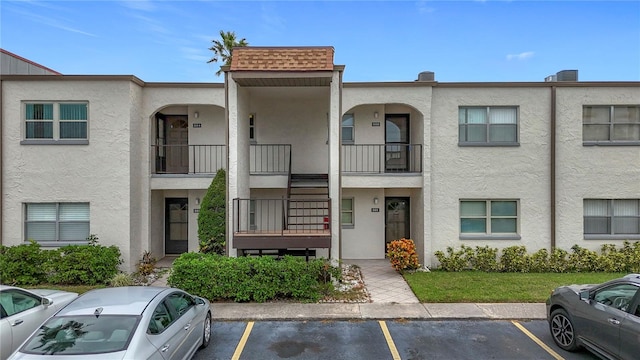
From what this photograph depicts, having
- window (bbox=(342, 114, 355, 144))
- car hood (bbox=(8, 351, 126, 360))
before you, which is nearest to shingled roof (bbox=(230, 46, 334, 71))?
window (bbox=(342, 114, 355, 144))

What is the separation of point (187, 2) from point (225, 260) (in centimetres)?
923

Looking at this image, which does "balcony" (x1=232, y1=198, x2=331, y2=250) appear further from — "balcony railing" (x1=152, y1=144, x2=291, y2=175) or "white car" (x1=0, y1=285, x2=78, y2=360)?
"white car" (x1=0, y1=285, x2=78, y2=360)

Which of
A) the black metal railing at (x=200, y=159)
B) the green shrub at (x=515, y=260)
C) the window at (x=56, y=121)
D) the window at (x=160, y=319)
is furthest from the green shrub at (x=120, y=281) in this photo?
the green shrub at (x=515, y=260)

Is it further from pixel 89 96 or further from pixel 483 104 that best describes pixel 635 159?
pixel 89 96

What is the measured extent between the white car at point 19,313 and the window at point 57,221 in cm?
542

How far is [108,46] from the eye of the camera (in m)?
16.2

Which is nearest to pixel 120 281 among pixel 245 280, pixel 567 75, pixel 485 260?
pixel 245 280

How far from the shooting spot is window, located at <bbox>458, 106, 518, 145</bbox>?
12578 mm

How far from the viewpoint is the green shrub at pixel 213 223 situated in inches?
446

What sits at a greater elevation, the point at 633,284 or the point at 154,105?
the point at 154,105

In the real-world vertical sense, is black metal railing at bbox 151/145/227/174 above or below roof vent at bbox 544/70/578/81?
below

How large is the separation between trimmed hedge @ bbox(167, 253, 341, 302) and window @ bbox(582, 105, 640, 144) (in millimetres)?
10741

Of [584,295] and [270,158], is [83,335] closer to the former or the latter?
[584,295]

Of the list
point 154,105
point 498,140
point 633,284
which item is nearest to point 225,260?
point 154,105
